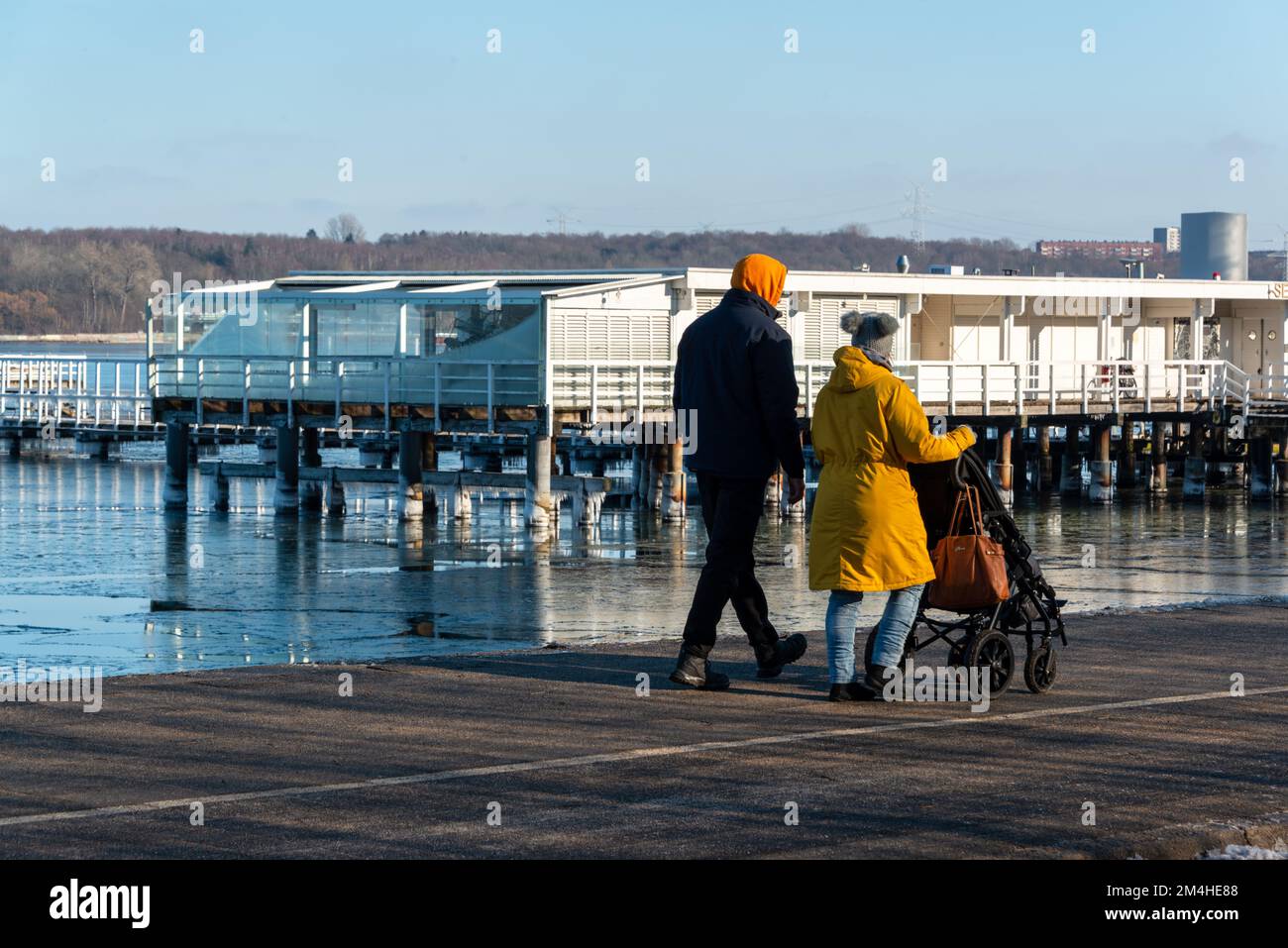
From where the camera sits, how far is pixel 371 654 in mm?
15078

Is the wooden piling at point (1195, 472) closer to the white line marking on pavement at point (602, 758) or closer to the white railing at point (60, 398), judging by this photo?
the white railing at point (60, 398)

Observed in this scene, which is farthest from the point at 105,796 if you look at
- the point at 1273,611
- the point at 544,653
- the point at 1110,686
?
the point at 1273,611

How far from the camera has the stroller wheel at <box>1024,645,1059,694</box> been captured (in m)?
9.88

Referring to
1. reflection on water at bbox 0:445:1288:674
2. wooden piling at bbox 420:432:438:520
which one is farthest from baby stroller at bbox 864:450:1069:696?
wooden piling at bbox 420:432:438:520

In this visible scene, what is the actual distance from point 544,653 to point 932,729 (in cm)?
298

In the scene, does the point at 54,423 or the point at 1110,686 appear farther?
the point at 54,423

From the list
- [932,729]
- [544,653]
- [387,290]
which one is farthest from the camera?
[387,290]

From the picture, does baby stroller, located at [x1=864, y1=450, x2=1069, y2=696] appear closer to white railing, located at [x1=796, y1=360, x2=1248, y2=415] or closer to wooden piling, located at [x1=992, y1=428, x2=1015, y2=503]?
white railing, located at [x1=796, y1=360, x2=1248, y2=415]

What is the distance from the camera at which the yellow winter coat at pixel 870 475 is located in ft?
30.6

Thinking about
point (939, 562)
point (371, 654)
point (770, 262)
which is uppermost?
point (770, 262)

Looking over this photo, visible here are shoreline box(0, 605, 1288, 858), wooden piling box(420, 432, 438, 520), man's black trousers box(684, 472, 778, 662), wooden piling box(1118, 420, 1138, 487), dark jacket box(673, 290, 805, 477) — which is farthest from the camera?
wooden piling box(1118, 420, 1138, 487)

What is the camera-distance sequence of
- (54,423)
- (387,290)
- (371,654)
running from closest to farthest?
1. (371,654)
2. (387,290)
3. (54,423)

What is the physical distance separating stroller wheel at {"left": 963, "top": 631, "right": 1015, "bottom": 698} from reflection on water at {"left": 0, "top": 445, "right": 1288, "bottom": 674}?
224 inches
